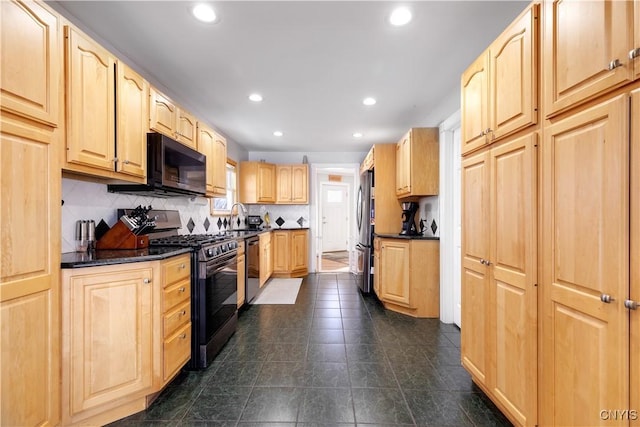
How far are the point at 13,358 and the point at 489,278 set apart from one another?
232 centimetres

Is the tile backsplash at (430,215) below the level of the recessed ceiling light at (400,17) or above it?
below

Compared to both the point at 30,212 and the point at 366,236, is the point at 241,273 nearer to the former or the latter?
the point at 366,236

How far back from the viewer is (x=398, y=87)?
258 cm

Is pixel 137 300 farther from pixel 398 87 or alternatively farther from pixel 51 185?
pixel 398 87

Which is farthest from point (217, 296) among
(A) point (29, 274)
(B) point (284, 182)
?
(B) point (284, 182)

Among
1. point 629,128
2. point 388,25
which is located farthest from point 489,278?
point 388,25

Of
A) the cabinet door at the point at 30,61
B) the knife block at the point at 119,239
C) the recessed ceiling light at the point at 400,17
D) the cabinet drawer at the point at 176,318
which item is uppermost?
the recessed ceiling light at the point at 400,17

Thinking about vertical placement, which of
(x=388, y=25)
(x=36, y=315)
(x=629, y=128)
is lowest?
(x=36, y=315)

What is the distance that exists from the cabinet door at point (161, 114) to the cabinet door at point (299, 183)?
2959mm

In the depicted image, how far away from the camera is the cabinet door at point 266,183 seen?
5027 mm

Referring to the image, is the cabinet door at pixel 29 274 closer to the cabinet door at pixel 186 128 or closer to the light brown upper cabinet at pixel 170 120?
the light brown upper cabinet at pixel 170 120

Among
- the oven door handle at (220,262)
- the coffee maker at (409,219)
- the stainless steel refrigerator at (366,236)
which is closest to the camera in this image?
the oven door handle at (220,262)

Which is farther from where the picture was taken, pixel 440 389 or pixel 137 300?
pixel 440 389

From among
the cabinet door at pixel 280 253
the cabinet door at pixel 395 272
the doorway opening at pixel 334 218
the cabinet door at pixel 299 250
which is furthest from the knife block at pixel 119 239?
the doorway opening at pixel 334 218
